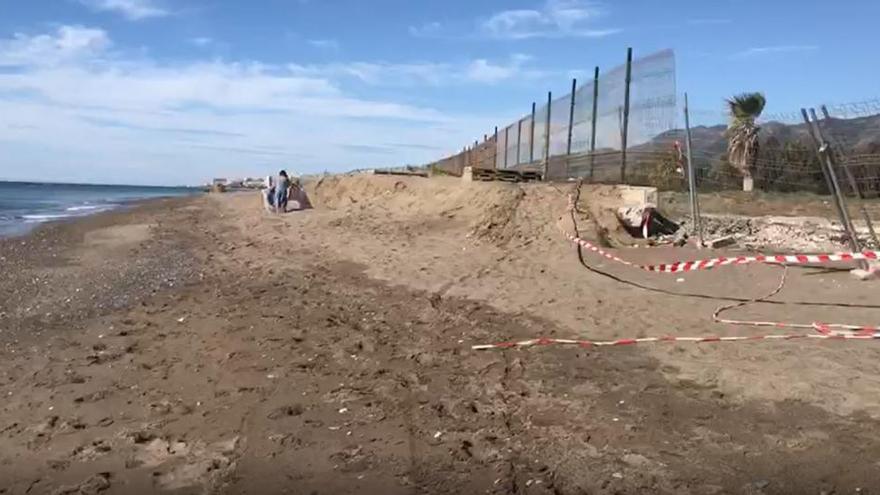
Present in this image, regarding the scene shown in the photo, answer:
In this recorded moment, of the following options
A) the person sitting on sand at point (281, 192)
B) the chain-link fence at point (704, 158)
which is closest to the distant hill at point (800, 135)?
the chain-link fence at point (704, 158)

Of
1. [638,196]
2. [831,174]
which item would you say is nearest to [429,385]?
[831,174]

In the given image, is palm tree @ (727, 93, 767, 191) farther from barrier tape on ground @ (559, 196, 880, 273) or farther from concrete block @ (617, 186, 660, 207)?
barrier tape on ground @ (559, 196, 880, 273)

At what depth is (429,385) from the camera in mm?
6344

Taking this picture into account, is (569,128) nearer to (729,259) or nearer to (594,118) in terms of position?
(594,118)

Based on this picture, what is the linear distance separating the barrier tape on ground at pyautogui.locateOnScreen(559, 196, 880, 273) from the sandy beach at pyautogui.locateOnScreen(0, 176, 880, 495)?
0.22m

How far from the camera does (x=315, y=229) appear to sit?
18.6m

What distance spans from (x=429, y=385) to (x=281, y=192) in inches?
799

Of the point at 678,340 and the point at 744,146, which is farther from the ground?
the point at 744,146

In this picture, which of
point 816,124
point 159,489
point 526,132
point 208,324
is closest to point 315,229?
point 526,132

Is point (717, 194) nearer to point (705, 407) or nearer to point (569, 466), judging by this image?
point (705, 407)

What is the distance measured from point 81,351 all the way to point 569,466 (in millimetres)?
5208

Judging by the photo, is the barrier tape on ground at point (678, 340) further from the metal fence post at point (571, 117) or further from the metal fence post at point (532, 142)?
the metal fence post at point (532, 142)

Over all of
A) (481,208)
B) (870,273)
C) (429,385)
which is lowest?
(429,385)

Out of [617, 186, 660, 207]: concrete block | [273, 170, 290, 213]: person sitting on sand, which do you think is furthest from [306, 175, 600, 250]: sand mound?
[273, 170, 290, 213]: person sitting on sand
